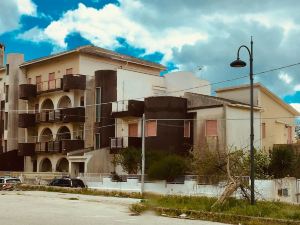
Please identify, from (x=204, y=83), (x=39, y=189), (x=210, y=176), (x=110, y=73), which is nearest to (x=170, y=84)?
(x=204, y=83)

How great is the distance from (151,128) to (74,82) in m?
10.9

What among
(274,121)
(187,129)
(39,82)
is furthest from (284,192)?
(39,82)

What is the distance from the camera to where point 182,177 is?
38812 millimetres

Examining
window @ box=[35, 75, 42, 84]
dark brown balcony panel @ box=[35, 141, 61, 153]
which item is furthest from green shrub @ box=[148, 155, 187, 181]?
window @ box=[35, 75, 42, 84]

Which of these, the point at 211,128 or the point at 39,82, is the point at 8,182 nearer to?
the point at 211,128

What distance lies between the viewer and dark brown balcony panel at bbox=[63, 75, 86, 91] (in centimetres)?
5366

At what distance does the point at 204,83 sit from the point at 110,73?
1108 centimetres

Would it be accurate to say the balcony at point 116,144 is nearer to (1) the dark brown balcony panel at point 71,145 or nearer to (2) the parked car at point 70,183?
(1) the dark brown balcony panel at point 71,145

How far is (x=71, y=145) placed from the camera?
5362 centimetres

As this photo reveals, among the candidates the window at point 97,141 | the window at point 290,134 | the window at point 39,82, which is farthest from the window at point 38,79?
the window at point 290,134

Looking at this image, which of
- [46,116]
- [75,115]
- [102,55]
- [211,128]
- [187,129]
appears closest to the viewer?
[211,128]

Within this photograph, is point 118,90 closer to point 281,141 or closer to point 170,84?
point 170,84

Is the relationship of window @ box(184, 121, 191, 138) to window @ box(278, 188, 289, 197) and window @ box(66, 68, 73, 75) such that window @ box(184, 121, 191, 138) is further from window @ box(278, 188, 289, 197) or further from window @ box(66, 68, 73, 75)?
window @ box(278, 188, 289, 197)

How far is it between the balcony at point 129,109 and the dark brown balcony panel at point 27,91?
1371cm
